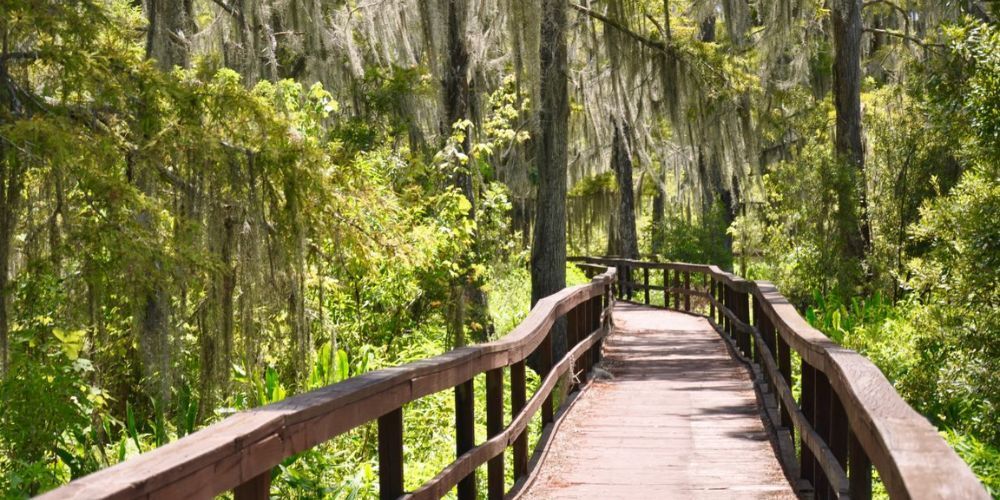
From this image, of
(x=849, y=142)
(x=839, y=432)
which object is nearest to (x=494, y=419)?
(x=839, y=432)

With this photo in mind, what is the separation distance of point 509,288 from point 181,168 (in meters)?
13.9

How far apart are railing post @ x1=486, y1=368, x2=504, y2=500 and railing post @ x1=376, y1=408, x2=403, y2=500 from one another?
65.3 inches

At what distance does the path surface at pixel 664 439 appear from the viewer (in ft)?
20.7

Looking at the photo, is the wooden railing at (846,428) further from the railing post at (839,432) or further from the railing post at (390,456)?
the railing post at (390,456)

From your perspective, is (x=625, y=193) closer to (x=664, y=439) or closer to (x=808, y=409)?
(x=664, y=439)

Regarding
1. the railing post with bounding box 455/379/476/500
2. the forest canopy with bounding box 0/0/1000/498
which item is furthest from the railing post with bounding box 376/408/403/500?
the forest canopy with bounding box 0/0/1000/498

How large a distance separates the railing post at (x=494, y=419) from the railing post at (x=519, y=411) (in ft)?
2.28

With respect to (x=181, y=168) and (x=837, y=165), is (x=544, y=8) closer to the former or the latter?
A: (x=837, y=165)

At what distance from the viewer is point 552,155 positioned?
1391 centimetres

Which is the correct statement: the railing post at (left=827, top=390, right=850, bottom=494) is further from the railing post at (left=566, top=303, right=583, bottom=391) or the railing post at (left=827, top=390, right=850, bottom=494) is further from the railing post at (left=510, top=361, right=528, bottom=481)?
the railing post at (left=566, top=303, right=583, bottom=391)

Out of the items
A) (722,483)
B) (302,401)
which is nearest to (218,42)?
(722,483)

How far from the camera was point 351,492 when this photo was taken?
689 cm

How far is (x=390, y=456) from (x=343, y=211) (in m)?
3.65

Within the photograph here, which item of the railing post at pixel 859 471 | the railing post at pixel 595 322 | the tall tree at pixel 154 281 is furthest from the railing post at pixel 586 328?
the railing post at pixel 859 471
